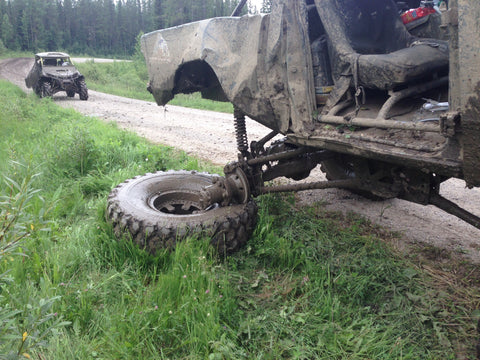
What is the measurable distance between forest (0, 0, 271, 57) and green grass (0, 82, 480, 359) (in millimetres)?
58246

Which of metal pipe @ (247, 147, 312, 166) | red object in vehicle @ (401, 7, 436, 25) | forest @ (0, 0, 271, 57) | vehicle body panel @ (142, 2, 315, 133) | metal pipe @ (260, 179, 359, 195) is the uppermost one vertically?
forest @ (0, 0, 271, 57)

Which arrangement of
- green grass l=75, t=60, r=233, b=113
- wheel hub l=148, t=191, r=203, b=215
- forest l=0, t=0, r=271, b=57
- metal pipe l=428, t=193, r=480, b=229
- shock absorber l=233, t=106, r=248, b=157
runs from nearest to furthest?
metal pipe l=428, t=193, r=480, b=229
shock absorber l=233, t=106, r=248, b=157
wheel hub l=148, t=191, r=203, b=215
green grass l=75, t=60, r=233, b=113
forest l=0, t=0, r=271, b=57

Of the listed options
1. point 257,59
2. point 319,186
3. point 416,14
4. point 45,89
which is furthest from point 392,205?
point 45,89

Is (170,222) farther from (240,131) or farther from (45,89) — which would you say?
(45,89)

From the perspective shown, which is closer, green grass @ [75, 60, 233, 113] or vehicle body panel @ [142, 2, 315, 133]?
vehicle body panel @ [142, 2, 315, 133]

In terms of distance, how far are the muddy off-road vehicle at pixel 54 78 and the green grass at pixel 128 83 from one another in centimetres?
245

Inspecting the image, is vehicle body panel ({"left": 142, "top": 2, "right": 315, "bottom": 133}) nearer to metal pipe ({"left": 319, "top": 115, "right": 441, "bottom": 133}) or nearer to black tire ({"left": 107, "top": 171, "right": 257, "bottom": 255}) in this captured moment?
metal pipe ({"left": 319, "top": 115, "right": 441, "bottom": 133})

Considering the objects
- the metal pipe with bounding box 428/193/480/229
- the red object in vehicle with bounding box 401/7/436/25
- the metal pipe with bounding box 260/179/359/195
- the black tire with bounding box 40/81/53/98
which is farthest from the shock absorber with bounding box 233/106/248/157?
the black tire with bounding box 40/81/53/98

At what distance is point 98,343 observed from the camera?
2.14m

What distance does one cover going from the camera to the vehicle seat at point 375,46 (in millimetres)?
2348

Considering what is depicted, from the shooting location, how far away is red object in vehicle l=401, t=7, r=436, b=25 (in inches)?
122

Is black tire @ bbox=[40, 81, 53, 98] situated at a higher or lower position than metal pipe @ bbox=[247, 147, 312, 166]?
higher

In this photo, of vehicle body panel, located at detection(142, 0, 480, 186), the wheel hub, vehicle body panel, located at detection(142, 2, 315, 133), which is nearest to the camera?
vehicle body panel, located at detection(142, 0, 480, 186)

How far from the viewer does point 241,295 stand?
2662 mm
